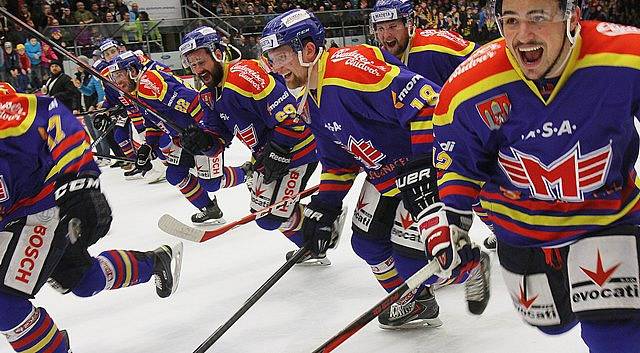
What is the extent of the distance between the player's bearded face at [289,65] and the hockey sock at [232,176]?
95.3 inches

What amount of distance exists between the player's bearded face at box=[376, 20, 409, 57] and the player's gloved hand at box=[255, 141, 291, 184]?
2.68ft

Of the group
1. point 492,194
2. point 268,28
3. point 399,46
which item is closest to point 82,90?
point 399,46

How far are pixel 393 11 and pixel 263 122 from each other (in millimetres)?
906

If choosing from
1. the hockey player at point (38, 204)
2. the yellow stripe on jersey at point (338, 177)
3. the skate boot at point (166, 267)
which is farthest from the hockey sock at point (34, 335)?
the yellow stripe on jersey at point (338, 177)

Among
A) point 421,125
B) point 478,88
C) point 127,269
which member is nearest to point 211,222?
point 127,269

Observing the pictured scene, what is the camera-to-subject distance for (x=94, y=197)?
2166 mm

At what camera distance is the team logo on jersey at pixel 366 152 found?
2336 mm

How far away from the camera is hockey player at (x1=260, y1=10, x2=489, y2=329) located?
2137 mm

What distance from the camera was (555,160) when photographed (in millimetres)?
1508

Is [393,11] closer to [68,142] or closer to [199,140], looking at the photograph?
[199,140]

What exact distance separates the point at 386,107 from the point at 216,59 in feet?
5.64

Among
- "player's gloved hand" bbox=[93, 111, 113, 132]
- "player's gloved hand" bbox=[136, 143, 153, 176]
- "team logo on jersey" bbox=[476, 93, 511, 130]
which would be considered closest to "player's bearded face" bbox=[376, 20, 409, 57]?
"team logo on jersey" bbox=[476, 93, 511, 130]

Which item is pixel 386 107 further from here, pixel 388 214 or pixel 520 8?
pixel 520 8

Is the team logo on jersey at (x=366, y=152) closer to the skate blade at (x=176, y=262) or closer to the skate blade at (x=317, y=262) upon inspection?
the skate blade at (x=176, y=262)
